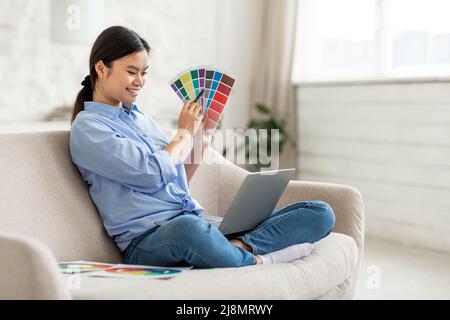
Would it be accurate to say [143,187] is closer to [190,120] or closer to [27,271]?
[190,120]

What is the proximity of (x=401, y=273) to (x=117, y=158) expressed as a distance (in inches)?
73.3

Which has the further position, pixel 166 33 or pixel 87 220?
pixel 166 33

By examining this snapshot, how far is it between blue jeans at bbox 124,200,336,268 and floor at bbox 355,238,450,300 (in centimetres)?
88

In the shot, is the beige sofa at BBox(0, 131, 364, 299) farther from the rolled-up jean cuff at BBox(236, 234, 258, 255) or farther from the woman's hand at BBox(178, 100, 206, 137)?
the woman's hand at BBox(178, 100, 206, 137)

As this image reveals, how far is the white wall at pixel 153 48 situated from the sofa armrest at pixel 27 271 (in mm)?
2261

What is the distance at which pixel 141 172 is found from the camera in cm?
201

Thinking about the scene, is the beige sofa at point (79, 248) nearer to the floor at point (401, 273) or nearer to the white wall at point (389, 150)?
the floor at point (401, 273)

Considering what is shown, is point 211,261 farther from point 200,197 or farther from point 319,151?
point 319,151

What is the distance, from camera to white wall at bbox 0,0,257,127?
12.2ft
